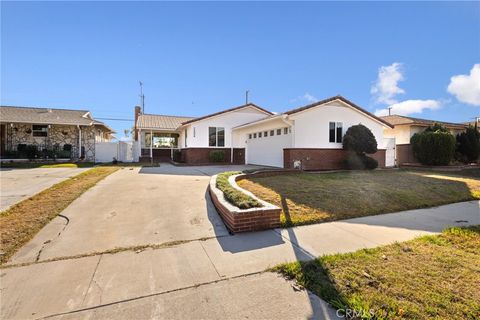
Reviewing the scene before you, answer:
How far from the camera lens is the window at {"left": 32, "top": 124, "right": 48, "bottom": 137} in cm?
2067

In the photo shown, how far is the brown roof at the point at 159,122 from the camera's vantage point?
2181 cm

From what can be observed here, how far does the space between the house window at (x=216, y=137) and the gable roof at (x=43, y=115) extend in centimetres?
1086

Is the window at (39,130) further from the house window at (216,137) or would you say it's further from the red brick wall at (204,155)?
the house window at (216,137)

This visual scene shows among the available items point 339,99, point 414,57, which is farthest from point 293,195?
point 414,57

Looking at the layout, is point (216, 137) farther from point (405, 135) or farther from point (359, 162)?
point (405, 135)

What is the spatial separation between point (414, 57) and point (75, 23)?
17187 mm

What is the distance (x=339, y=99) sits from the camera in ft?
45.2

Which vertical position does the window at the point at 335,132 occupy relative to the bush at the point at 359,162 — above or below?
above

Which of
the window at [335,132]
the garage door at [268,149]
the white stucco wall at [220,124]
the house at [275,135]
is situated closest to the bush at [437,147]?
the house at [275,135]

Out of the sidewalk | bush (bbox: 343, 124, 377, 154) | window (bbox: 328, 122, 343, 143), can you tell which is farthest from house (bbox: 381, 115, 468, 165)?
the sidewalk

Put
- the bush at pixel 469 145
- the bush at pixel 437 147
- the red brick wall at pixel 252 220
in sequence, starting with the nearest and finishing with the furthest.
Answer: the red brick wall at pixel 252 220
the bush at pixel 437 147
the bush at pixel 469 145

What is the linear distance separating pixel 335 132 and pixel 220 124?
349 inches

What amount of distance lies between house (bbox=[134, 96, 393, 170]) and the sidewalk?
29.9 feet

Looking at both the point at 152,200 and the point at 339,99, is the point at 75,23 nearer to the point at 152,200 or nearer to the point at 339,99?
the point at 152,200
